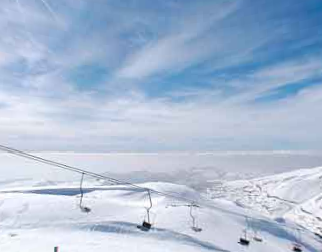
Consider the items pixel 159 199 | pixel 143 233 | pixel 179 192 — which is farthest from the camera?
pixel 179 192

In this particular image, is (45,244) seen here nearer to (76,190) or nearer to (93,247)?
(93,247)

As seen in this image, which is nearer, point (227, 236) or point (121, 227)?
point (121, 227)

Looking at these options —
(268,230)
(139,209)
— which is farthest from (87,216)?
→ (268,230)

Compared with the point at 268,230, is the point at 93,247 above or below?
above

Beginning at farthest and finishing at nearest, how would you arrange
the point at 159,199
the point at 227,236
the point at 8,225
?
the point at 159,199
the point at 227,236
the point at 8,225

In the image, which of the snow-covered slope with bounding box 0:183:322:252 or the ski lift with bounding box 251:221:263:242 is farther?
the ski lift with bounding box 251:221:263:242

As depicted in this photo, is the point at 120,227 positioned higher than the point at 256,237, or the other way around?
the point at 120,227

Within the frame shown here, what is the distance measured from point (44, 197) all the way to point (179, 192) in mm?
85774

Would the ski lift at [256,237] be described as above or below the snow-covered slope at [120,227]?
below

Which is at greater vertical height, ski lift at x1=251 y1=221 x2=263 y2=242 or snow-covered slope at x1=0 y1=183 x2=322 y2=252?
snow-covered slope at x1=0 y1=183 x2=322 y2=252

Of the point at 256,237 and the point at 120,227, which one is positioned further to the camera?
the point at 256,237

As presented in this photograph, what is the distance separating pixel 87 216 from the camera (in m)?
91.4

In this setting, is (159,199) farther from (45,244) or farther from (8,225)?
(45,244)

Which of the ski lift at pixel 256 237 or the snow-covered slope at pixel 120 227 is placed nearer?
the snow-covered slope at pixel 120 227
